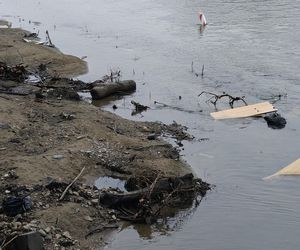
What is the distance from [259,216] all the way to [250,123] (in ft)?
18.2

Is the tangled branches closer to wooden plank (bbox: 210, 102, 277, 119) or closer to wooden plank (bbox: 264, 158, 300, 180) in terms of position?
wooden plank (bbox: 210, 102, 277, 119)

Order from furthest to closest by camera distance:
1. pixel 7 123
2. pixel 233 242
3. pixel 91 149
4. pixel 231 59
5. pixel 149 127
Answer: pixel 231 59
pixel 149 127
pixel 7 123
pixel 91 149
pixel 233 242

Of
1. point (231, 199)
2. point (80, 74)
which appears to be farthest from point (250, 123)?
point (80, 74)

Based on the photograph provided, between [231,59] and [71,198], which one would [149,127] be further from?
[231,59]

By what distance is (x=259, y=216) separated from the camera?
31.1 feet

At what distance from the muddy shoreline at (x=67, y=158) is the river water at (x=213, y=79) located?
72 cm

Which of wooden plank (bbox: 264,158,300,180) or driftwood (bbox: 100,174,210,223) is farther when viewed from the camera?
wooden plank (bbox: 264,158,300,180)

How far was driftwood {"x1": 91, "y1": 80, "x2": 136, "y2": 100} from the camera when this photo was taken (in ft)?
54.2

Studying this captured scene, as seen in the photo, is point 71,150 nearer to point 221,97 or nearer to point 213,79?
point 221,97


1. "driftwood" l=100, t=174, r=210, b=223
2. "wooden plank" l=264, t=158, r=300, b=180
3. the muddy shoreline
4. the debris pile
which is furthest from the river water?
the debris pile

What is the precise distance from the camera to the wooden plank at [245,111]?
15.1 meters

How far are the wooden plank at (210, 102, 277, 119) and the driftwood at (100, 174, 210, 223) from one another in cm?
521

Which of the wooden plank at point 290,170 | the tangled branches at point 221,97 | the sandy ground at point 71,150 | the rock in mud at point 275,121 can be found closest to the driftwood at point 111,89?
the sandy ground at point 71,150

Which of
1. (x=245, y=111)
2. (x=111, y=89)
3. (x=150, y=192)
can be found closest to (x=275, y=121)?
(x=245, y=111)
